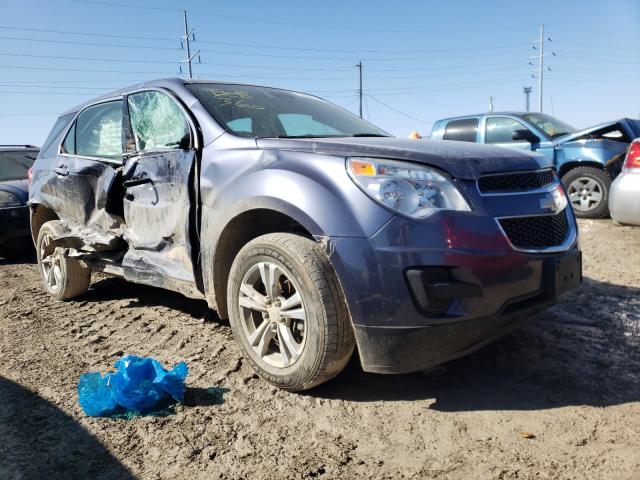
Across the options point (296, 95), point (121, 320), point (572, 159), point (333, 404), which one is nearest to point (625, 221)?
point (572, 159)

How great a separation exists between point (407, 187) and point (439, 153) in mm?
281

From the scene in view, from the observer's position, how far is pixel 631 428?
7.02 feet

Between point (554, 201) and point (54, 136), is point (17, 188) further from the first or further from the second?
point (554, 201)

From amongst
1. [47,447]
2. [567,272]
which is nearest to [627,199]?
[567,272]

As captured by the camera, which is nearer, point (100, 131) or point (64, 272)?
point (100, 131)

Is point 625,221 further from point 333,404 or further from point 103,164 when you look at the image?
point 103,164

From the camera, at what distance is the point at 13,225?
22.6 feet

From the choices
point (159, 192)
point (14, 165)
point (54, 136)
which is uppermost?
point (54, 136)

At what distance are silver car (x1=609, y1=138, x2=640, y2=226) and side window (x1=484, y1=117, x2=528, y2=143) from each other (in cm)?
354

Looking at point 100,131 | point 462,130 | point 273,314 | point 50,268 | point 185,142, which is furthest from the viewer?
point 462,130

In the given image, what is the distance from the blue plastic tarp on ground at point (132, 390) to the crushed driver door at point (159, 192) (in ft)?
2.20

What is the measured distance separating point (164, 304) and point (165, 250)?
1184 millimetres

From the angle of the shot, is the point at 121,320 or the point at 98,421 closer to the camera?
the point at 98,421

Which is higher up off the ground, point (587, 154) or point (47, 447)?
point (587, 154)
